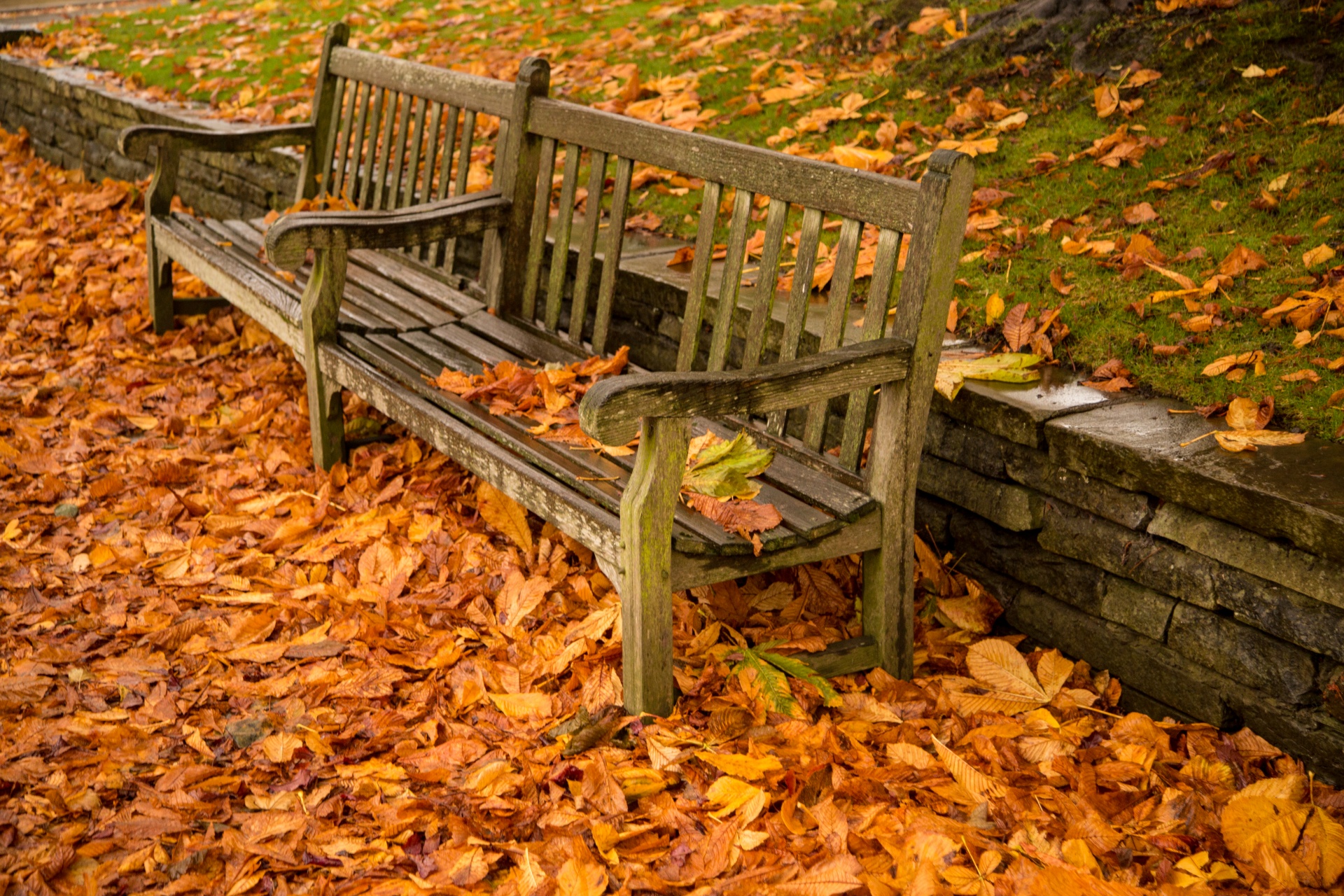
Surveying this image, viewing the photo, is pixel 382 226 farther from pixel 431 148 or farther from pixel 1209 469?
pixel 1209 469

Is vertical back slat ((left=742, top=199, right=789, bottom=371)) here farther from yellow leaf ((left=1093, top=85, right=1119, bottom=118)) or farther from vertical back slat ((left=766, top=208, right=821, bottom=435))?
yellow leaf ((left=1093, top=85, right=1119, bottom=118))

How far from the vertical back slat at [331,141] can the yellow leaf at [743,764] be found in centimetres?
313

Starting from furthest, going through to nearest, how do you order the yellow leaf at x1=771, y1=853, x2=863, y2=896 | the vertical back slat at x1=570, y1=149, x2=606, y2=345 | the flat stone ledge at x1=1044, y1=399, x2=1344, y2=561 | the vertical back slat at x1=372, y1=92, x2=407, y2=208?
the vertical back slat at x1=372, y1=92, x2=407, y2=208, the vertical back slat at x1=570, y1=149, x2=606, y2=345, the flat stone ledge at x1=1044, y1=399, x2=1344, y2=561, the yellow leaf at x1=771, y1=853, x2=863, y2=896

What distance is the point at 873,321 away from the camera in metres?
2.54

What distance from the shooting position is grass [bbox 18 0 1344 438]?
298 centimetres

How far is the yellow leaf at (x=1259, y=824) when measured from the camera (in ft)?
6.92

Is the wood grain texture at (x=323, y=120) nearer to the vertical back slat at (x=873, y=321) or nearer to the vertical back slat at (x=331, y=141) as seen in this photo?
the vertical back slat at (x=331, y=141)

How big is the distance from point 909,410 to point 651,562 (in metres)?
0.66

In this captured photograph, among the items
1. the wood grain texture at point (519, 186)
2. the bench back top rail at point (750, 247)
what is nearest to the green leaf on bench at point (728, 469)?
the bench back top rail at point (750, 247)

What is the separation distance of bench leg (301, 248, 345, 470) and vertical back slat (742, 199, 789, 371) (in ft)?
4.20

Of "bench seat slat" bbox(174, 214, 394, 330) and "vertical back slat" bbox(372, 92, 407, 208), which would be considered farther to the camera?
"vertical back slat" bbox(372, 92, 407, 208)

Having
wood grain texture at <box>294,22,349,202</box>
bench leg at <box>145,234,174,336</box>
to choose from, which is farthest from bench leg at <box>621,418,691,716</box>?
bench leg at <box>145,234,174,336</box>

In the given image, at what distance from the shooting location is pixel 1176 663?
8.21 feet

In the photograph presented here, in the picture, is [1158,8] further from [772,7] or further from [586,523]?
[586,523]
